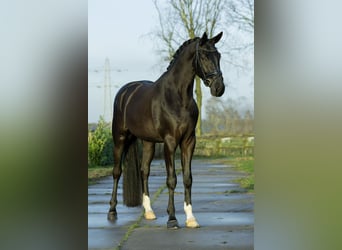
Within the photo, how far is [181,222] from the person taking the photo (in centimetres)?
462

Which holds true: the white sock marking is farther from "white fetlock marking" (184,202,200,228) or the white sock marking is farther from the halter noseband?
the halter noseband

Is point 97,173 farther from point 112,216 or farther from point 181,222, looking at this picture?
point 181,222

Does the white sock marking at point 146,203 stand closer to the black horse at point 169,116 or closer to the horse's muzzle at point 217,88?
the black horse at point 169,116

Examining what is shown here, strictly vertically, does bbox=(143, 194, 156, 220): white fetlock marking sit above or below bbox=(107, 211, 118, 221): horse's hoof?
above

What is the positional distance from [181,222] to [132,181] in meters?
0.75

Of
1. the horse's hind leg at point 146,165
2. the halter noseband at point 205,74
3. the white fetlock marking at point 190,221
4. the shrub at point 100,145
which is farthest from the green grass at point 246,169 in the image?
the halter noseband at point 205,74

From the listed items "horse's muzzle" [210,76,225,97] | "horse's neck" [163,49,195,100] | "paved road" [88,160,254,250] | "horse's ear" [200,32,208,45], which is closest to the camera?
"paved road" [88,160,254,250]

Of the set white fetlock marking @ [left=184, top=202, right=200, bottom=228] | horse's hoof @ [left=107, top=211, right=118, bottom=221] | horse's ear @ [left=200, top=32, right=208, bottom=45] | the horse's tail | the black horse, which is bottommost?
horse's hoof @ [left=107, top=211, right=118, bottom=221]

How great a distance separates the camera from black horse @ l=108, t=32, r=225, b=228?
163 inches

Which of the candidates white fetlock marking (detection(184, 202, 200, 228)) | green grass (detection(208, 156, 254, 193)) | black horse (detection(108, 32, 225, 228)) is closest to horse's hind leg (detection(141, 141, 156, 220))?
black horse (detection(108, 32, 225, 228))

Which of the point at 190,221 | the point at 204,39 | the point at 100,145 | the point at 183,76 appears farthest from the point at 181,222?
the point at 100,145

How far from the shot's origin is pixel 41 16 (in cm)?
137

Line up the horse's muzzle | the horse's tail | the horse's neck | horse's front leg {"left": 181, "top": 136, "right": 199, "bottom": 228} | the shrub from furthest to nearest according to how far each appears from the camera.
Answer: the shrub → the horse's tail → horse's front leg {"left": 181, "top": 136, "right": 199, "bottom": 228} → the horse's neck → the horse's muzzle

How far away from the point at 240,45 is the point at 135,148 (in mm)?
3573
